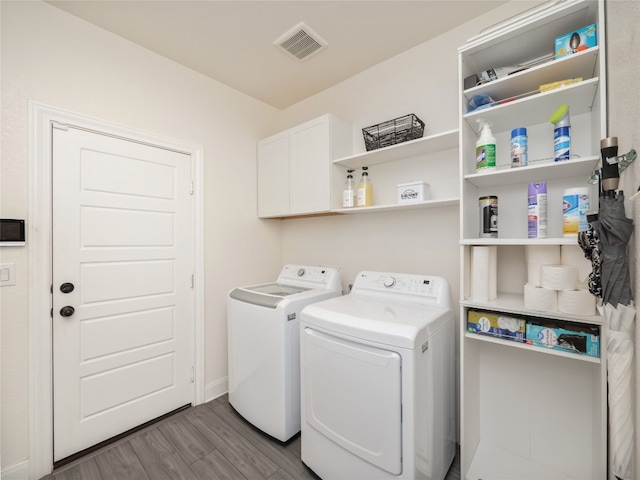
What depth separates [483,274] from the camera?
1427 millimetres

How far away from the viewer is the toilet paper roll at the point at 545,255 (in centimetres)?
132

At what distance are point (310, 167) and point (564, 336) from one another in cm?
184

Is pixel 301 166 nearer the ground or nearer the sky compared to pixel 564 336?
nearer the sky

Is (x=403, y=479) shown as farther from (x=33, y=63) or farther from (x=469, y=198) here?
(x=33, y=63)

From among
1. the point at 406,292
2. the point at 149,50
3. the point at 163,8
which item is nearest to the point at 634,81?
the point at 406,292

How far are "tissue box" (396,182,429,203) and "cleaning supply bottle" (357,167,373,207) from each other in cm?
29

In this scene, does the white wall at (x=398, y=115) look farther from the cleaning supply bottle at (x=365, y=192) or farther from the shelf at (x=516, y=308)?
the shelf at (x=516, y=308)

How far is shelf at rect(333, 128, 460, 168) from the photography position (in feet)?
5.62

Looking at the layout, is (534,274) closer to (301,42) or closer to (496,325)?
(496,325)

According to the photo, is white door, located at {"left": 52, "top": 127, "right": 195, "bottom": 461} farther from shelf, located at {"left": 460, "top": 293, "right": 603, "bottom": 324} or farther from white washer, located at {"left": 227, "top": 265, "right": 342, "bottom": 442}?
→ shelf, located at {"left": 460, "top": 293, "right": 603, "bottom": 324}

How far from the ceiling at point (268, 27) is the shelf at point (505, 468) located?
8.50 feet

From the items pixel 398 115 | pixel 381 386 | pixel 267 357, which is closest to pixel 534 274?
pixel 381 386

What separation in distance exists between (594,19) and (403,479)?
2174 millimetres

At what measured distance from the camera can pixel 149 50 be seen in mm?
2051
